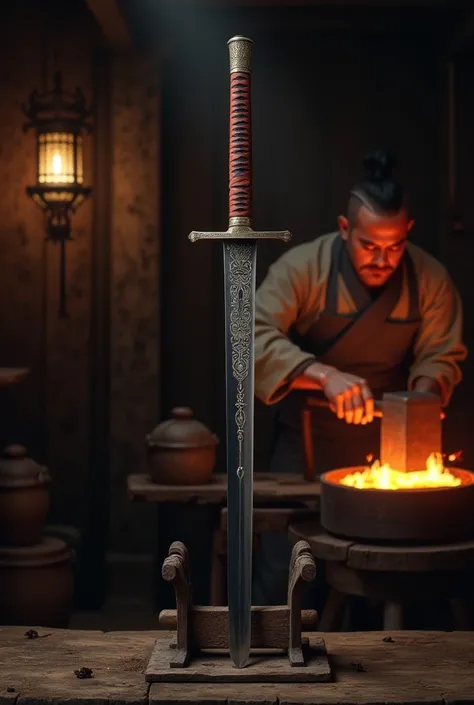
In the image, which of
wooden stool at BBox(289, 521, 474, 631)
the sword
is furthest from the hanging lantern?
the sword

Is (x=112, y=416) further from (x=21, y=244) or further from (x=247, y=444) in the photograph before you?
(x=247, y=444)

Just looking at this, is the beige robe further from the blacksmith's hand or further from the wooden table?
the wooden table

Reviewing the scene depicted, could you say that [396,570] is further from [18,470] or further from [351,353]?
[18,470]

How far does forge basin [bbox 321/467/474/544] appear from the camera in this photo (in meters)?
4.24

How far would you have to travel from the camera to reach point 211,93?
6.47 metres

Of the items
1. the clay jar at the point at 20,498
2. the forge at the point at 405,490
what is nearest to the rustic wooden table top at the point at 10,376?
the clay jar at the point at 20,498

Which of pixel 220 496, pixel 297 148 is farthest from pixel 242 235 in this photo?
pixel 297 148

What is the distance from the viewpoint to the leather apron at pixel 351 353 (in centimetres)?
554

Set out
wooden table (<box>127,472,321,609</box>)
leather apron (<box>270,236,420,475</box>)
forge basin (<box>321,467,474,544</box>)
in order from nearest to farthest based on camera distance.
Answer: forge basin (<box>321,467,474,544</box>), wooden table (<box>127,472,321,609</box>), leather apron (<box>270,236,420,475</box>)

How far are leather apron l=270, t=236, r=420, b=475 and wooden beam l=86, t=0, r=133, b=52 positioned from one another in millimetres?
1424

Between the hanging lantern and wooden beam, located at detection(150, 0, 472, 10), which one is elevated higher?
wooden beam, located at detection(150, 0, 472, 10)

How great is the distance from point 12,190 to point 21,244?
0.29 m

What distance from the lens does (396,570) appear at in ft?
14.0

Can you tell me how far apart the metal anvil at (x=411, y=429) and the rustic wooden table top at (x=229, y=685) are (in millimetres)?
1097
